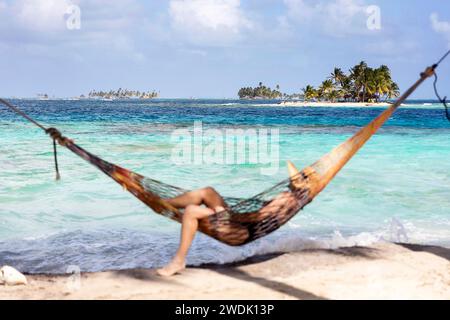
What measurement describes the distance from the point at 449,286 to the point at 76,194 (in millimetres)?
4887

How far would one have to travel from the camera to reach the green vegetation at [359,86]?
191 feet

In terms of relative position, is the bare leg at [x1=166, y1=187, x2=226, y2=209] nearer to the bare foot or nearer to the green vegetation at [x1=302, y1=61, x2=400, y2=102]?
the bare foot

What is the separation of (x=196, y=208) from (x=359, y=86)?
60.3m

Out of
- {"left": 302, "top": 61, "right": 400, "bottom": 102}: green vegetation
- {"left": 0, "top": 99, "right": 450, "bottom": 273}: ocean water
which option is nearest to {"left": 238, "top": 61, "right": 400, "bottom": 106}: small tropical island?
{"left": 302, "top": 61, "right": 400, "bottom": 102}: green vegetation

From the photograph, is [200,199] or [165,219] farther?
[165,219]

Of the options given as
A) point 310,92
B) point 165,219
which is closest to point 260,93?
point 310,92

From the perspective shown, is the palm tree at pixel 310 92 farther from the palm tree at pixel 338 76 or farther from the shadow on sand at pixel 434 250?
the shadow on sand at pixel 434 250

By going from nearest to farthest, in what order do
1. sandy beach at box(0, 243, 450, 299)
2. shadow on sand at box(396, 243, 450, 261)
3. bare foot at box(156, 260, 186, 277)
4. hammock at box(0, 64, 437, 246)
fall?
sandy beach at box(0, 243, 450, 299), hammock at box(0, 64, 437, 246), bare foot at box(156, 260, 186, 277), shadow on sand at box(396, 243, 450, 261)

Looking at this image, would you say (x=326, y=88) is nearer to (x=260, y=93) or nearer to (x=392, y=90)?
(x=392, y=90)

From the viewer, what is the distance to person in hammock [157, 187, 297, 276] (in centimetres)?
279

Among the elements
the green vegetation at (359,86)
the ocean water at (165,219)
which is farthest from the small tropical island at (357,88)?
the ocean water at (165,219)

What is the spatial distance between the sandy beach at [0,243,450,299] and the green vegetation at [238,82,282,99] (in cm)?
11665

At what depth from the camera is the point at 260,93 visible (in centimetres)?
12888

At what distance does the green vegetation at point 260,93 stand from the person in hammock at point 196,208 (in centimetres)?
11694
